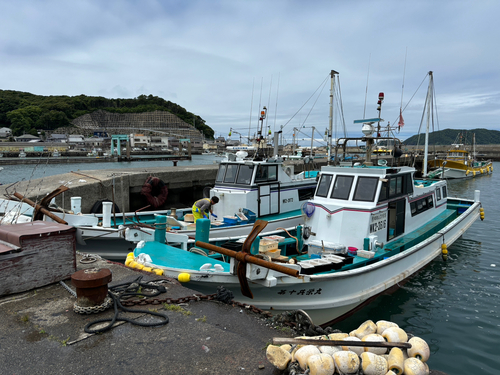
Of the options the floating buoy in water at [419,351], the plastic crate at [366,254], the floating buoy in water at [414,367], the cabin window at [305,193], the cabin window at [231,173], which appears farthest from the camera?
the cabin window at [305,193]

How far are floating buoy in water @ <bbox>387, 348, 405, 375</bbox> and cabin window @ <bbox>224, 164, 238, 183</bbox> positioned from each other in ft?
29.3

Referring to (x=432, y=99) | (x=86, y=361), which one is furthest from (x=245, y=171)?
(x=432, y=99)

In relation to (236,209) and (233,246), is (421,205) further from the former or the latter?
(233,246)

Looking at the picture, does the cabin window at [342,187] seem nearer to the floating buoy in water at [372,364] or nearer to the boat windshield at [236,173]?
the boat windshield at [236,173]

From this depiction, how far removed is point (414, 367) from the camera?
275 cm

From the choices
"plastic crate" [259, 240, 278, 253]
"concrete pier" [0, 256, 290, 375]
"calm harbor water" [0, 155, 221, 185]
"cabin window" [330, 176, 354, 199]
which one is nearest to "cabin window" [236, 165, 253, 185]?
"cabin window" [330, 176, 354, 199]

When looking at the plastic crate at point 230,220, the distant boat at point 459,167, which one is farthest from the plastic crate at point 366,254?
the distant boat at point 459,167

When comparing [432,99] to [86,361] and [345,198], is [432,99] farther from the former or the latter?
[86,361]

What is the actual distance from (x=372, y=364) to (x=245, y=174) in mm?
8870

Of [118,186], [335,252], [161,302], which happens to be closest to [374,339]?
[161,302]

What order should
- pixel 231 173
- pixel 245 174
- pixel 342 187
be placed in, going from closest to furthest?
pixel 342 187 → pixel 245 174 → pixel 231 173

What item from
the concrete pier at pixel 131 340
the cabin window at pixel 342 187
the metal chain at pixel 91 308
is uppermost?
the cabin window at pixel 342 187

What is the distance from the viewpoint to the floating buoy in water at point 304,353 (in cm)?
274

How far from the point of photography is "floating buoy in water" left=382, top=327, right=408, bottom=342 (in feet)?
9.94
